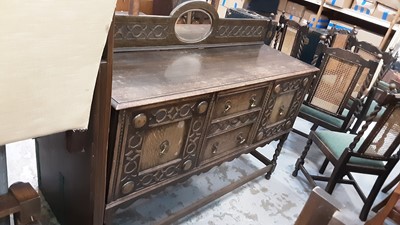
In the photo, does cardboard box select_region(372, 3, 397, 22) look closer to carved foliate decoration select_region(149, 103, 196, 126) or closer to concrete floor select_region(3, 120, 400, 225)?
concrete floor select_region(3, 120, 400, 225)

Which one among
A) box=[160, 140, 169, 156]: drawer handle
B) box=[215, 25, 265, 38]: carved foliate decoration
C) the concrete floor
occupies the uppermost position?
box=[215, 25, 265, 38]: carved foliate decoration

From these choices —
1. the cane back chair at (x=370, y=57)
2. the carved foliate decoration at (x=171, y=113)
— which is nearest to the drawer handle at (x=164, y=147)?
the carved foliate decoration at (x=171, y=113)

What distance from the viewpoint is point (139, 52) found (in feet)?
4.61

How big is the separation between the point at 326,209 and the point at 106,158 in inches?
27.9

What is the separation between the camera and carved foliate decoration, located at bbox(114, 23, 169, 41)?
130 centimetres

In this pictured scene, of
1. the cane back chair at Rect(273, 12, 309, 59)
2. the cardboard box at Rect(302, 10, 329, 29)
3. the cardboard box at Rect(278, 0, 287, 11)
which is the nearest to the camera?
the cane back chair at Rect(273, 12, 309, 59)

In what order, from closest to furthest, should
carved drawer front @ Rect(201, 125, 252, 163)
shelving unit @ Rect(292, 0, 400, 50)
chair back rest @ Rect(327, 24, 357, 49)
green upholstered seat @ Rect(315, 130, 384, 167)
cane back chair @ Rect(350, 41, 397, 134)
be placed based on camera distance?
carved drawer front @ Rect(201, 125, 252, 163), green upholstered seat @ Rect(315, 130, 384, 167), cane back chair @ Rect(350, 41, 397, 134), chair back rest @ Rect(327, 24, 357, 49), shelving unit @ Rect(292, 0, 400, 50)

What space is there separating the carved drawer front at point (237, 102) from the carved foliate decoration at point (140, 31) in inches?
15.9

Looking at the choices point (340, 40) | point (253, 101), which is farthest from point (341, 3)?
point (253, 101)

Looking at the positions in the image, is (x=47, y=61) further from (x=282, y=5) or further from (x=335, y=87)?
(x=282, y=5)

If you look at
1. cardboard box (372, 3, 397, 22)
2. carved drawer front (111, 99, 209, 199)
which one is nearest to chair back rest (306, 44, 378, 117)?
carved drawer front (111, 99, 209, 199)

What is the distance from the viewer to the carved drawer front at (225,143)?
1.51 meters

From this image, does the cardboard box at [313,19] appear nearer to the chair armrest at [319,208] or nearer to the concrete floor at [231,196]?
the concrete floor at [231,196]

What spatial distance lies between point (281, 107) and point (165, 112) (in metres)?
0.89
